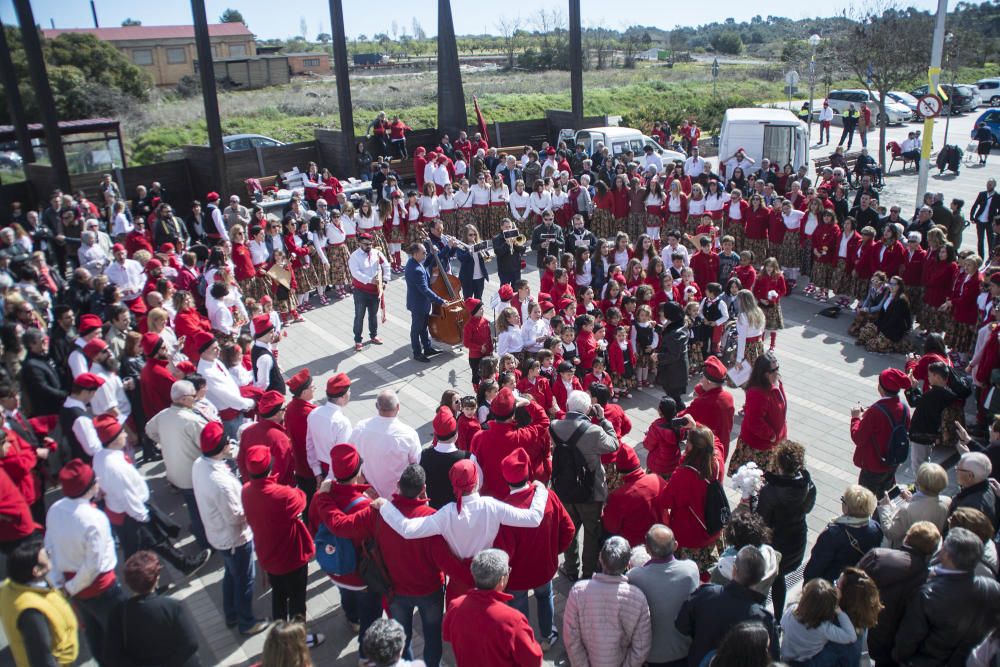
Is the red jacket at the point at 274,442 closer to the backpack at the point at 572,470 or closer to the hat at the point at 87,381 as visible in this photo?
the hat at the point at 87,381

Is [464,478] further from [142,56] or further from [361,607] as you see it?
[142,56]

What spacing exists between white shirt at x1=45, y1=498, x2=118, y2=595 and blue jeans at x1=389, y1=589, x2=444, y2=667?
194cm

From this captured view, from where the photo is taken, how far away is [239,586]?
18.8 feet

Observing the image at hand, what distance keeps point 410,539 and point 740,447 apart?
358 centimetres

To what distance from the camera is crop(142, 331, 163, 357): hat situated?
297 inches

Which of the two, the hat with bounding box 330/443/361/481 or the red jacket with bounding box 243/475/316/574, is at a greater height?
the hat with bounding box 330/443/361/481

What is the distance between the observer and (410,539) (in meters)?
4.68

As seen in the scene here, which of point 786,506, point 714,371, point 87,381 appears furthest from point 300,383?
point 786,506

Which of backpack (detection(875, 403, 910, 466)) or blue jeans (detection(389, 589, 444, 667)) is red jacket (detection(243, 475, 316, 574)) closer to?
blue jeans (detection(389, 589, 444, 667))

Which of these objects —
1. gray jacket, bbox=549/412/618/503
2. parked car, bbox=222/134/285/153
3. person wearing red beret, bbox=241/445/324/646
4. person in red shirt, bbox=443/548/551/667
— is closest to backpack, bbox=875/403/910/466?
gray jacket, bbox=549/412/618/503

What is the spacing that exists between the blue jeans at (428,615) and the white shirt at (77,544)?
194 cm

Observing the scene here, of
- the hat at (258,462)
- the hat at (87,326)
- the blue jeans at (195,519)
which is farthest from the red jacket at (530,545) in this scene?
the hat at (87,326)

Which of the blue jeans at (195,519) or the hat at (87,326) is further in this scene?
the hat at (87,326)

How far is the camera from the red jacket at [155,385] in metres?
7.43
